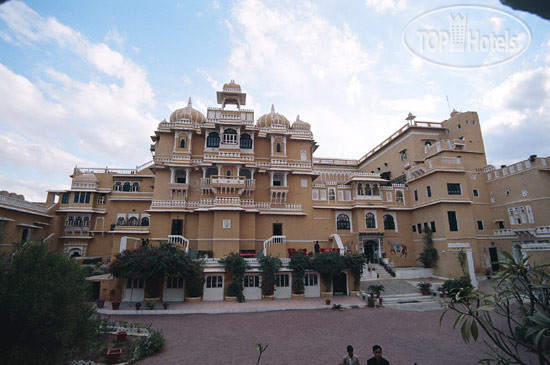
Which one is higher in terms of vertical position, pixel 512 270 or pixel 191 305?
pixel 512 270

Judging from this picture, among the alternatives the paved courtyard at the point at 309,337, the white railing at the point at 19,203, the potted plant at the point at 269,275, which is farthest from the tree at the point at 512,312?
the white railing at the point at 19,203

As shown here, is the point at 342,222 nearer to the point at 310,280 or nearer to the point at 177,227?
the point at 310,280

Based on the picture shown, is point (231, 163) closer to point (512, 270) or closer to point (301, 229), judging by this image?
point (301, 229)

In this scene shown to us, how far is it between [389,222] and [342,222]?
5378mm

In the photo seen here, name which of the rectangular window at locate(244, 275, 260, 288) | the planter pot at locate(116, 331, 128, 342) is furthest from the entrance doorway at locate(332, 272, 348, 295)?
the planter pot at locate(116, 331, 128, 342)

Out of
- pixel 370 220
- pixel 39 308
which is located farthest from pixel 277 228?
pixel 39 308

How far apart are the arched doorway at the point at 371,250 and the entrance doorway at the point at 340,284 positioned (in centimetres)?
856

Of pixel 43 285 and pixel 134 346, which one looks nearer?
pixel 43 285

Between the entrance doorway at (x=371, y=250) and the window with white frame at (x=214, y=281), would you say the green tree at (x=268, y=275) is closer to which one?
the window with white frame at (x=214, y=281)

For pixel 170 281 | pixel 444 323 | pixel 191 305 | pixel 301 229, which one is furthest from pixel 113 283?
pixel 444 323

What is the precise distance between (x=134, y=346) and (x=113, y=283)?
10.4m

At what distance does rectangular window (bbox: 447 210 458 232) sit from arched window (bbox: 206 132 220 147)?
23623 millimetres

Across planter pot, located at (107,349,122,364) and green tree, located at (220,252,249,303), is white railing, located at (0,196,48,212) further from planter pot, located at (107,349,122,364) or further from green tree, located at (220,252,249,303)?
planter pot, located at (107,349,122,364)

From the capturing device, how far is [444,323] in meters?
15.3
